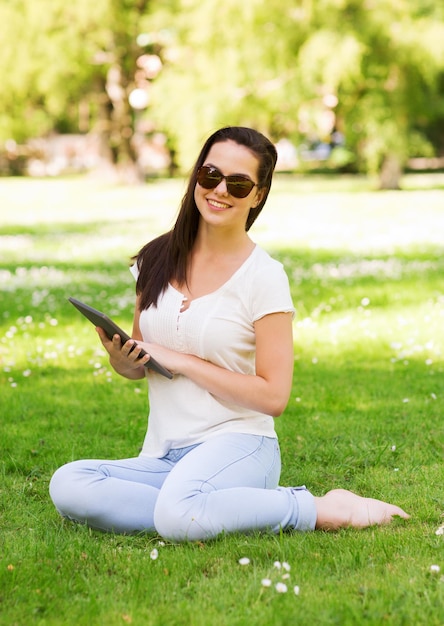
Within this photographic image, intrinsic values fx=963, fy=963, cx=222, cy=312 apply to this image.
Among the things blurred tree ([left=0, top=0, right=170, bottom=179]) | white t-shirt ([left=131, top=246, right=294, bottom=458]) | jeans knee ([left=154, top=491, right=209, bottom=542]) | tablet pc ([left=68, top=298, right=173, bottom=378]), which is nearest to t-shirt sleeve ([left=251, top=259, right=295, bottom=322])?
white t-shirt ([left=131, top=246, right=294, bottom=458])

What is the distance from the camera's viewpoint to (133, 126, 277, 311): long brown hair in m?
4.24

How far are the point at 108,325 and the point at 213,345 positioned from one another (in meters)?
0.50

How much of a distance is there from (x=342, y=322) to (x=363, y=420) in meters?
2.88

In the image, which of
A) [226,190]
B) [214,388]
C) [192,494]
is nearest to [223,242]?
[226,190]

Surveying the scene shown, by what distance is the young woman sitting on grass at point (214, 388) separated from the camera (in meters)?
4.00

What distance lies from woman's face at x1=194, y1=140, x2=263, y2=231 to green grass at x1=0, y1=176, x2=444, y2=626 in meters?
1.38

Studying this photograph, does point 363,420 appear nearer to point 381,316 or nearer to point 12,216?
point 381,316

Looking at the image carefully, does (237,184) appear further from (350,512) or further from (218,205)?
(350,512)

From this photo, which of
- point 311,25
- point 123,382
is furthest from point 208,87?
point 123,382

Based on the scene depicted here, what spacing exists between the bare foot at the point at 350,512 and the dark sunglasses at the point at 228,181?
138 cm

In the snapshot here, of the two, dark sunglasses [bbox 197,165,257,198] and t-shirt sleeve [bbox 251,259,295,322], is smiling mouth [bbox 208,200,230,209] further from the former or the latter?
t-shirt sleeve [bbox 251,259,295,322]

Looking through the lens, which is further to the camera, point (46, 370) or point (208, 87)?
point (208, 87)

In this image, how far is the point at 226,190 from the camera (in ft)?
13.7

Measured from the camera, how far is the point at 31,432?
586cm
